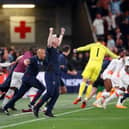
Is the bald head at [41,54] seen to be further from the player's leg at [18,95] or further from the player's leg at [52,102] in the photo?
the player's leg at [52,102]

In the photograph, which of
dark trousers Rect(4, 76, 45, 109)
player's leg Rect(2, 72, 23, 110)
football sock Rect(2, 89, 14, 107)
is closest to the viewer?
dark trousers Rect(4, 76, 45, 109)

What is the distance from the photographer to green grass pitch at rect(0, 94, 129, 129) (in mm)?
17453

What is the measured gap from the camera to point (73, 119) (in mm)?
19250

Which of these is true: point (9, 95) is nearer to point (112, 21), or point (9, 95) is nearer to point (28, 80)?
point (28, 80)

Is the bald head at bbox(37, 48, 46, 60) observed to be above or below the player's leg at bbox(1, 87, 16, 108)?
above

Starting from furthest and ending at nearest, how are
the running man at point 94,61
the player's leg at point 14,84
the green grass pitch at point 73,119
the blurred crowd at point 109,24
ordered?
1. the blurred crowd at point 109,24
2. the running man at point 94,61
3. the player's leg at point 14,84
4. the green grass pitch at point 73,119

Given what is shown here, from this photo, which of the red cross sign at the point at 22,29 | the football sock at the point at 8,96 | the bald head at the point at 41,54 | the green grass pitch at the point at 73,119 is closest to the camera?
the green grass pitch at the point at 73,119

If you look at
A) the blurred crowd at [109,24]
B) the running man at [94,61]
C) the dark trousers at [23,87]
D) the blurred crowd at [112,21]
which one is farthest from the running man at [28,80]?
the blurred crowd at [112,21]

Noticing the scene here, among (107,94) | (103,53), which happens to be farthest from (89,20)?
(107,94)

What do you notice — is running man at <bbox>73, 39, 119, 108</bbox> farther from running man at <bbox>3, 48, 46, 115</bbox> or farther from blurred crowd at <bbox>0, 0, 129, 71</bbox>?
blurred crowd at <bbox>0, 0, 129, 71</bbox>

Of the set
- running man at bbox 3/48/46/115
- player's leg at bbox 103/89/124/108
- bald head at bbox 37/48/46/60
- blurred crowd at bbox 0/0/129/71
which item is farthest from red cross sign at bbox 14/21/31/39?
bald head at bbox 37/48/46/60

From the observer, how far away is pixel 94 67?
989 inches

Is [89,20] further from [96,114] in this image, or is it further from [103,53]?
[96,114]

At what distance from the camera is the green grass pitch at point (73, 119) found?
687 inches
